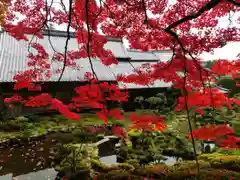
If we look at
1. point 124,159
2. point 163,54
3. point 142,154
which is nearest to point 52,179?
point 124,159

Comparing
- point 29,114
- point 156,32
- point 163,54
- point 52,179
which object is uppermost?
point 163,54

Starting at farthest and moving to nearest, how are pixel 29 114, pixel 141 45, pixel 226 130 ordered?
pixel 29 114 < pixel 141 45 < pixel 226 130

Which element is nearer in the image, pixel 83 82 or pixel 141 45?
pixel 141 45

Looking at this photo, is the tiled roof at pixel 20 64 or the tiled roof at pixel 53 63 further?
the tiled roof at pixel 53 63

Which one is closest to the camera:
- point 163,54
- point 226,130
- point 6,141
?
point 226,130

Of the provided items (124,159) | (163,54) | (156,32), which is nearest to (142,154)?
(124,159)

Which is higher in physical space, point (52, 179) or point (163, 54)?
point (163, 54)

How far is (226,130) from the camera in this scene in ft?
12.9

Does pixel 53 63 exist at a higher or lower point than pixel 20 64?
higher

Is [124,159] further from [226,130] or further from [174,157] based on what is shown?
[226,130]

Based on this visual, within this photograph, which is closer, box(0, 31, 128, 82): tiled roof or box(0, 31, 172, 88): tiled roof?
box(0, 31, 128, 82): tiled roof

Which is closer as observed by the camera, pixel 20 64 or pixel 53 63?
pixel 20 64

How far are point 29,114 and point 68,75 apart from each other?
2939 millimetres

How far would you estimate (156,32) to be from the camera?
6199 millimetres
